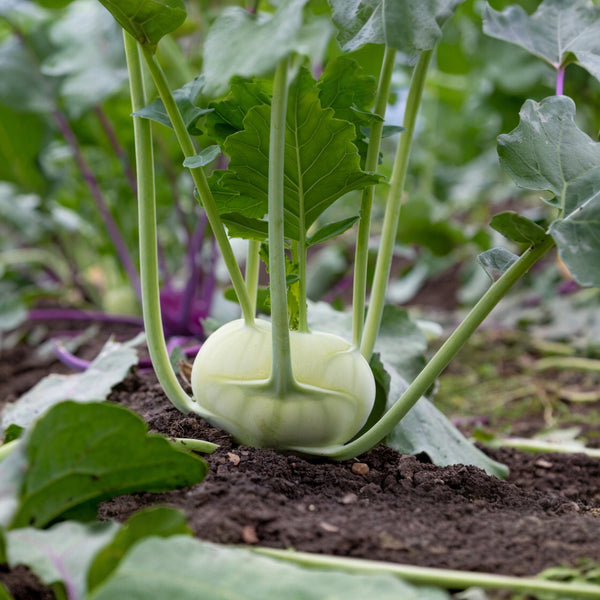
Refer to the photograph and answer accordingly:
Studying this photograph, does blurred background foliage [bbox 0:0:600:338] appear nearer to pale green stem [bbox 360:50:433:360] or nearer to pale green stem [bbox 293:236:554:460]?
pale green stem [bbox 360:50:433:360]

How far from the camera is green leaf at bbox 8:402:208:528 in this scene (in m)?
0.45

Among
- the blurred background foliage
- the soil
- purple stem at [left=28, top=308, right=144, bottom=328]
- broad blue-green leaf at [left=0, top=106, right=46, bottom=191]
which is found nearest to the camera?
the soil

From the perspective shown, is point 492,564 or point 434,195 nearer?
point 492,564

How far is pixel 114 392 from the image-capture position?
92 cm

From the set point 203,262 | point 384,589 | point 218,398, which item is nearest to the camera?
point 384,589

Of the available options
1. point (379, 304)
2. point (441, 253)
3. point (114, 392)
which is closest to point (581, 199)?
point (379, 304)

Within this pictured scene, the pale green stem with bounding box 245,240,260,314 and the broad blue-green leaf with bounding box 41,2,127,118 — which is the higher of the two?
the broad blue-green leaf with bounding box 41,2,127,118

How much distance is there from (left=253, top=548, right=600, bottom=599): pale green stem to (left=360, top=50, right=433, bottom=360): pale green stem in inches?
11.8

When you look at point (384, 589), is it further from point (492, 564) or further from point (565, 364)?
point (565, 364)

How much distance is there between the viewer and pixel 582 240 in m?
0.55

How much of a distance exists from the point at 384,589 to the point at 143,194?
1.41ft

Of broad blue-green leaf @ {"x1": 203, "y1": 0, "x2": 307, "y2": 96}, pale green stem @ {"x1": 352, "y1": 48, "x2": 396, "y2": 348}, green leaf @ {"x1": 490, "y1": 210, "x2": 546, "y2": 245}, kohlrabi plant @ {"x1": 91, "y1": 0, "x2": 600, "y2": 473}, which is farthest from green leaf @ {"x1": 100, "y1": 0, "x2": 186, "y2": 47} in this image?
green leaf @ {"x1": 490, "y1": 210, "x2": 546, "y2": 245}

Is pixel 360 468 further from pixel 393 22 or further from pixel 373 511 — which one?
pixel 393 22

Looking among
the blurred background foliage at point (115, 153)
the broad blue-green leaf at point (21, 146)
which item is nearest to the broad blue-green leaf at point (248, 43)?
the blurred background foliage at point (115, 153)
